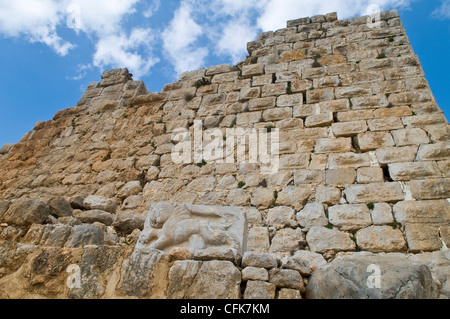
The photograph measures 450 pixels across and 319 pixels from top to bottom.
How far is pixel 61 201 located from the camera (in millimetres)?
3883

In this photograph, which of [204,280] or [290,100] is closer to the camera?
[204,280]

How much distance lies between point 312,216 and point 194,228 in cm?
152

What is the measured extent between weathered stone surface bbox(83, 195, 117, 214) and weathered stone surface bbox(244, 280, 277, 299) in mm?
3032

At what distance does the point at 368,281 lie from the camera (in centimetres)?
167

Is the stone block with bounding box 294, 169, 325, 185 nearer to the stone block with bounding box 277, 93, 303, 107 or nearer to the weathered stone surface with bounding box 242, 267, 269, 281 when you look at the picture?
the stone block with bounding box 277, 93, 303, 107

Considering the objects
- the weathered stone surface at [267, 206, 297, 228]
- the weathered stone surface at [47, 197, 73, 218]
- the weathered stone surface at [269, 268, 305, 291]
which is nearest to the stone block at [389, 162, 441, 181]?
the weathered stone surface at [267, 206, 297, 228]

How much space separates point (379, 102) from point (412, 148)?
0.85 m

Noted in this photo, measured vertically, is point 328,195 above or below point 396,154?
below

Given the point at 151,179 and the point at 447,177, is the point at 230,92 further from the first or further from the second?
the point at 447,177

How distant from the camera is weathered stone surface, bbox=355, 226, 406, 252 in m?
2.94

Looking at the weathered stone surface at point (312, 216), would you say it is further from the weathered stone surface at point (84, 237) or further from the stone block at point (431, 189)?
the weathered stone surface at point (84, 237)

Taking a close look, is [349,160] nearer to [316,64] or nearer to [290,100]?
[290,100]

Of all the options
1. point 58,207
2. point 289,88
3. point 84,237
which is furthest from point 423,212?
point 58,207
